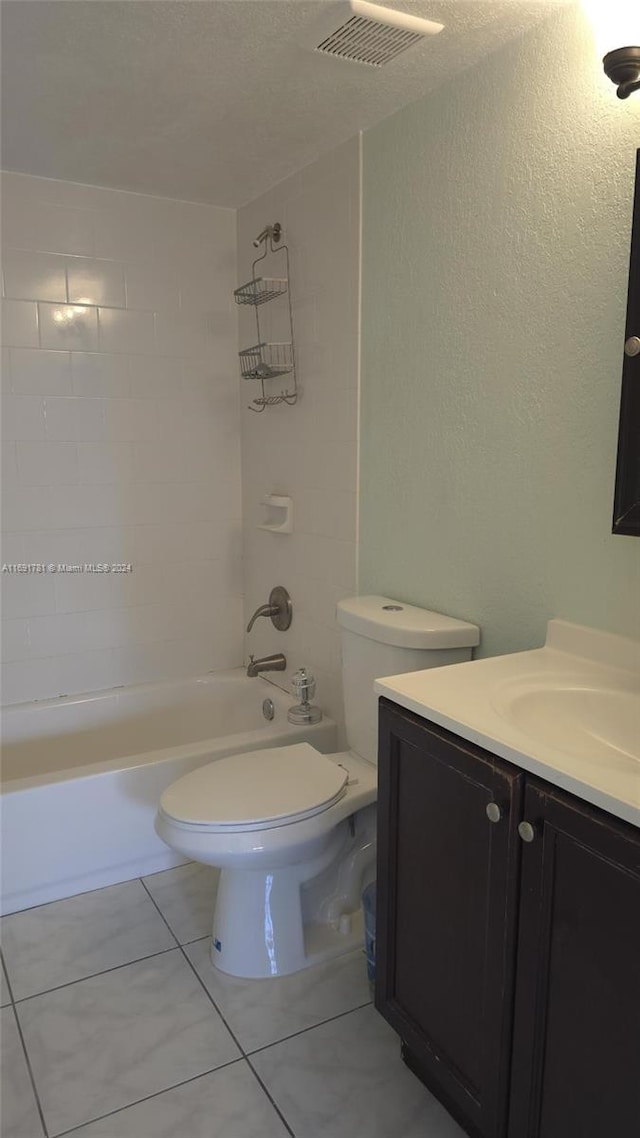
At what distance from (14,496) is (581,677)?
199cm

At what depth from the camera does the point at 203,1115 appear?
149cm

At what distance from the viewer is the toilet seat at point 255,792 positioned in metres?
1.74

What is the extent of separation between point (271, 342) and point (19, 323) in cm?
86

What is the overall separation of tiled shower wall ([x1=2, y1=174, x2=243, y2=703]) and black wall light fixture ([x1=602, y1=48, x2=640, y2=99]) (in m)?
1.85

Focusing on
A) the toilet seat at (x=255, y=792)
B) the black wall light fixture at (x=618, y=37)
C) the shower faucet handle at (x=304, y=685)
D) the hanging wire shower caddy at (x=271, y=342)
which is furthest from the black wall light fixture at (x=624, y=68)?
the shower faucet handle at (x=304, y=685)

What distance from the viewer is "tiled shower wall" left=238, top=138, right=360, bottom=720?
7.43ft

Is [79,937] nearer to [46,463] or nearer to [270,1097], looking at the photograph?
[270,1097]

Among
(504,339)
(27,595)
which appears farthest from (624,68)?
(27,595)

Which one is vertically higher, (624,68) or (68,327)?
(624,68)

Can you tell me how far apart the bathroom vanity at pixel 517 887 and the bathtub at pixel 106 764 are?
1005mm

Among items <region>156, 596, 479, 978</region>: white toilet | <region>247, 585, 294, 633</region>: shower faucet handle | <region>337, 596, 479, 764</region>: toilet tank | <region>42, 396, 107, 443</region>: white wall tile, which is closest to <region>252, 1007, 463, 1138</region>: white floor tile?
<region>156, 596, 479, 978</region>: white toilet

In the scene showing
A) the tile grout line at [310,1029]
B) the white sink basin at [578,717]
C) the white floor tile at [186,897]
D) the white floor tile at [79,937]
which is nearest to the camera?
the white sink basin at [578,717]

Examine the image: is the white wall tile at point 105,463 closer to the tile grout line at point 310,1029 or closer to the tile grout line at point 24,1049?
the tile grout line at point 24,1049

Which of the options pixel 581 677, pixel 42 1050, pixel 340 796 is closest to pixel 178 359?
pixel 340 796
